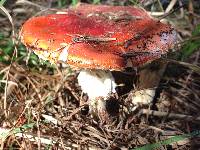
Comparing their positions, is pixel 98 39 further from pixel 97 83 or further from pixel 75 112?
pixel 75 112

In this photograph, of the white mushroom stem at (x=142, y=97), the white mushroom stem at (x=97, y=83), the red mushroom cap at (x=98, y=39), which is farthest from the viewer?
the white mushroom stem at (x=142, y=97)

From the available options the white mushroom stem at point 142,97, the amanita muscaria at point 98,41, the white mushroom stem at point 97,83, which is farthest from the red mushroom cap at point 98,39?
the white mushroom stem at point 142,97

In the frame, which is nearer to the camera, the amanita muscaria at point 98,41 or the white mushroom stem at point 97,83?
the amanita muscaria at point 98,41

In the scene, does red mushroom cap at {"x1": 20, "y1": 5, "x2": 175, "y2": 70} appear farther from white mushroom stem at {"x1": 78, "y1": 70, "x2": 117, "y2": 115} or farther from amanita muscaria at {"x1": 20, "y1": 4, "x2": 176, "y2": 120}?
white mushroom stem at {"x1": 78, "y1": 70, "x2": 117, "y2": 115}

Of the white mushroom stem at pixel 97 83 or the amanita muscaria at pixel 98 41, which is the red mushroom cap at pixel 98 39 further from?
the white mushroom stem at pixel 97 83

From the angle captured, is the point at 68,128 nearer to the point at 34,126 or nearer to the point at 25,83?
the point at 34,126

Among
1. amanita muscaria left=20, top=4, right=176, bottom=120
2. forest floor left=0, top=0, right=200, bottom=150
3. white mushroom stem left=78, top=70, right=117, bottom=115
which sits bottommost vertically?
forest floor left=0, top=0, right=200, bottom=150

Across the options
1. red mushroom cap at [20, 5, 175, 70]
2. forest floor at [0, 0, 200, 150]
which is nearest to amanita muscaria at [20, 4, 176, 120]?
red mushroom cap at [20, 5, 175, 70]

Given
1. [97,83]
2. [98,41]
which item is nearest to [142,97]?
[97,83]
